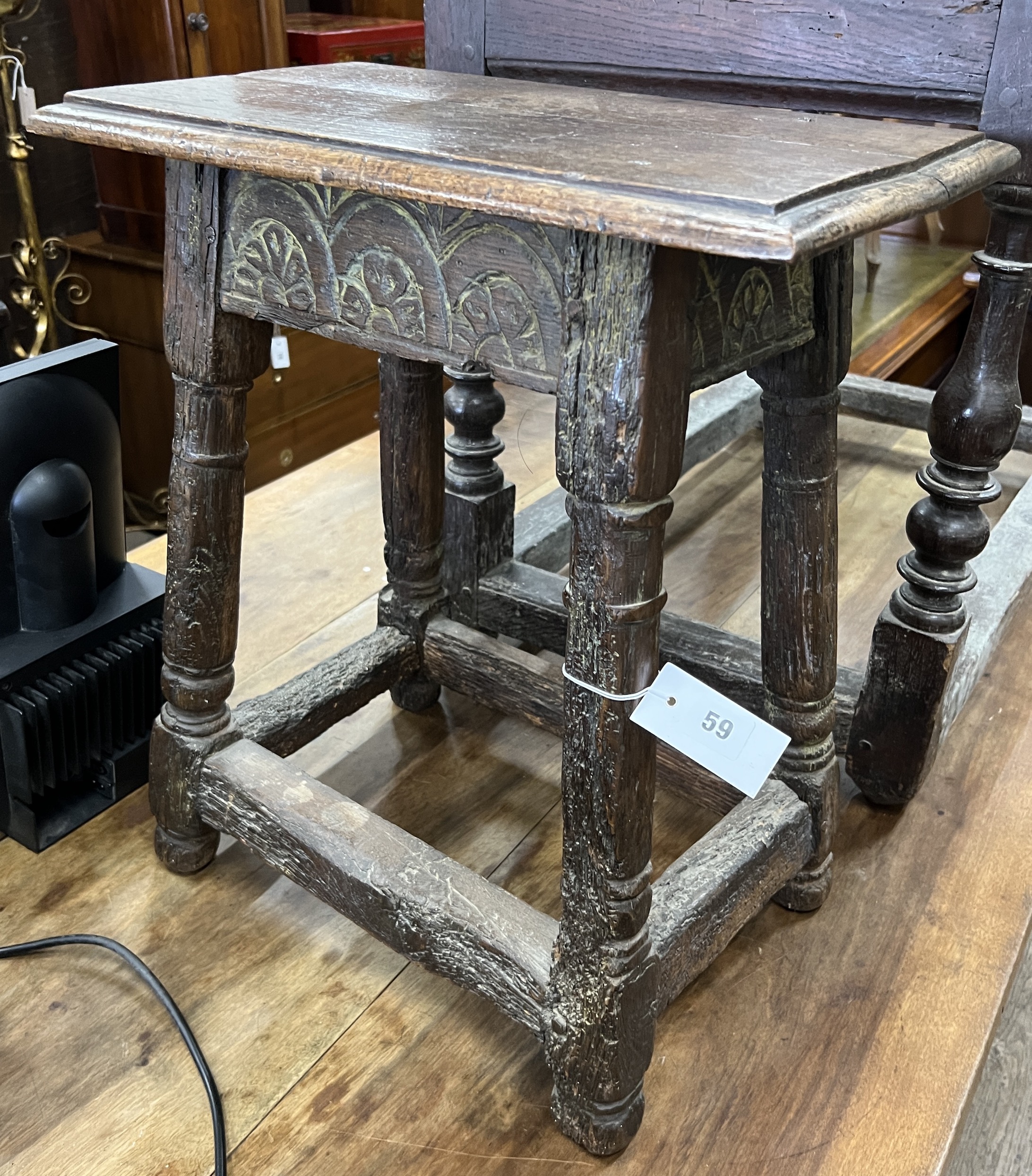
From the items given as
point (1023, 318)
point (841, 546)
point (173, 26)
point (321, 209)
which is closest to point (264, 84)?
point (321, 209)

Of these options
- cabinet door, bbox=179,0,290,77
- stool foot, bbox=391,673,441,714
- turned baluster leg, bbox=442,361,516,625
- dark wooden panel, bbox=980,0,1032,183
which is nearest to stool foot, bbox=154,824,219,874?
stool foot, bbox=391,673,441,714

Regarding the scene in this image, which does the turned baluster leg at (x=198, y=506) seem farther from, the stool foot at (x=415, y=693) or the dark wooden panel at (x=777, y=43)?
the dark wooden panel at (x=777, y=43)

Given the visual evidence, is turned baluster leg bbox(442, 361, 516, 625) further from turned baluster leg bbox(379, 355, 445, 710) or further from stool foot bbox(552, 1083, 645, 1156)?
stool foot bbox(552, 1083, 645, 1156)

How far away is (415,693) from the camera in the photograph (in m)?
1.35

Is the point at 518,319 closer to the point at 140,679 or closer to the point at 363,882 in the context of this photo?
the point at 363,882

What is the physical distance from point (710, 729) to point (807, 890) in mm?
374

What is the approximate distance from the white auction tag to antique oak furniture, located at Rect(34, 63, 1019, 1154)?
16 mm

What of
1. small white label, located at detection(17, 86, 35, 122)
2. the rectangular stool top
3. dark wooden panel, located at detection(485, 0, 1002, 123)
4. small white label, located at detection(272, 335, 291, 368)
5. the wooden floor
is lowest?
the wooden floor

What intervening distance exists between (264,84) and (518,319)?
0.40m

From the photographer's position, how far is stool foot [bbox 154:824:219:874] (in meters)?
1.09

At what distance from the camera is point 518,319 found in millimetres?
719

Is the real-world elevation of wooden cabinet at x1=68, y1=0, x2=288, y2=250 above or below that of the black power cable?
above

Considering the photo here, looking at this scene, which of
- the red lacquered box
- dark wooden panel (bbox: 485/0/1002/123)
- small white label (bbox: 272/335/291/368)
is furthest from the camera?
the red lacquered box

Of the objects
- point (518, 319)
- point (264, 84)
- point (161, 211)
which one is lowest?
point (161, 211)
